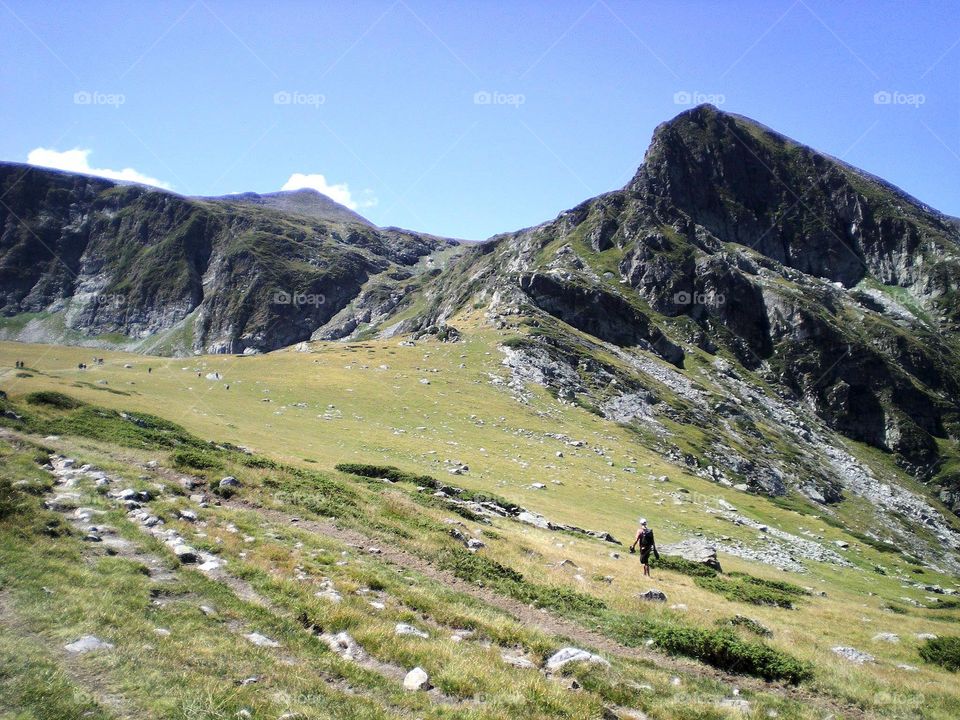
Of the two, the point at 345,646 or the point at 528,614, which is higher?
the point at 345,646

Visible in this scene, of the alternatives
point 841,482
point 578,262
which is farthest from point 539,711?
point 578,262

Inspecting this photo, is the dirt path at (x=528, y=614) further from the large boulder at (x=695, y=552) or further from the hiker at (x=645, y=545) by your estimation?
the large boulder at (x=695, y=552)

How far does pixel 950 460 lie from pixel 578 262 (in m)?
112

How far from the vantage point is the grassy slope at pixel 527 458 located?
61.5 feet

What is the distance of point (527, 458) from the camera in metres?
54.2

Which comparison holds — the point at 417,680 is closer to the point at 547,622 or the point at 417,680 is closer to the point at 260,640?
the point at 260,640

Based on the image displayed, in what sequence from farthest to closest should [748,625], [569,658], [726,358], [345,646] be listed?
[726,358], [748,625], [569,658], [345,646]

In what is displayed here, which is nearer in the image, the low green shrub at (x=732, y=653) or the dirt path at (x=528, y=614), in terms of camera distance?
the dirt path at (x=528, y=614)

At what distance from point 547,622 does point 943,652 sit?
1263cm

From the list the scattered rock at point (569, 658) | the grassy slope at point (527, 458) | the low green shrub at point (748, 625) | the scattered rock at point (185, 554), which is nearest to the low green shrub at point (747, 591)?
the grassy slope at point (527, 458)

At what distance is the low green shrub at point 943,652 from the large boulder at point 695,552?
12.5 metres

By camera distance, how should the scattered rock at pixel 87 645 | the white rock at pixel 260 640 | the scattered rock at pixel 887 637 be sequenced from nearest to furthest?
the scattered rock at pixel 87 645, the white rock at pixel 260 640, the scattered rock at pixel 887 637

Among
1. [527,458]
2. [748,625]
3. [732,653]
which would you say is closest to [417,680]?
[732,653]

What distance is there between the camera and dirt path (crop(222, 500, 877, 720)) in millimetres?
12406
